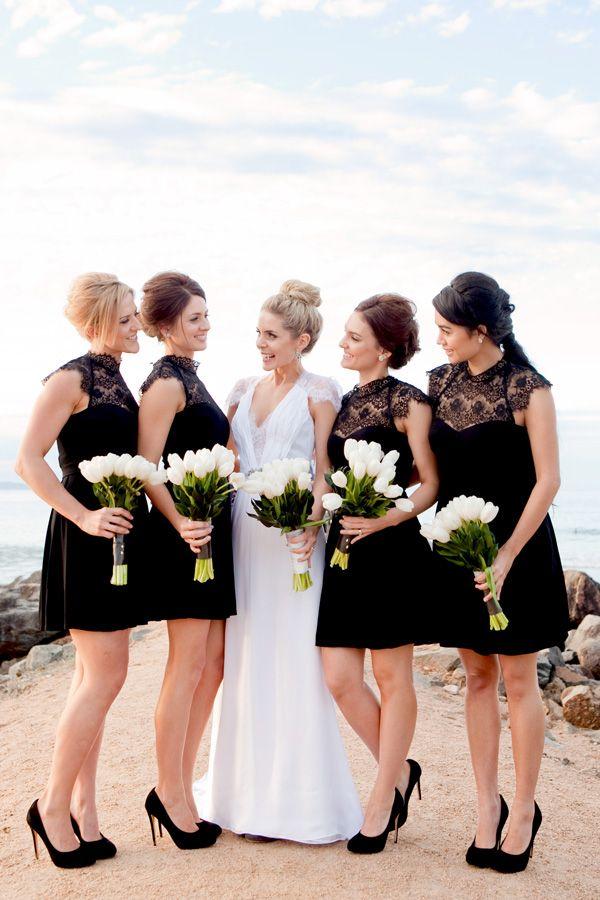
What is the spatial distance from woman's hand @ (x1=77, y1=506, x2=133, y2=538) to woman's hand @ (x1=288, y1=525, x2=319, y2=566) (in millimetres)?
809

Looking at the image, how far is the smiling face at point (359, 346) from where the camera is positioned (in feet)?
16.0

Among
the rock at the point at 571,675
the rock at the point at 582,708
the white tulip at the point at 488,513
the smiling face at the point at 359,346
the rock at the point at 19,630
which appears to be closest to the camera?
the white tulip at the point at 488,513

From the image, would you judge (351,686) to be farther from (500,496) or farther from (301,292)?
(301,292)

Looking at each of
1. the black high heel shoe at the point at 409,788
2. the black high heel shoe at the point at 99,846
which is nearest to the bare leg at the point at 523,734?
the black high heel shoe at the point at 409,788

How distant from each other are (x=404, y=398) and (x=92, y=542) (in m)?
1.67

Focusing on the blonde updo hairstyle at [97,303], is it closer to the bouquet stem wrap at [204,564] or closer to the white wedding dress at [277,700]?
the white wedding dress at [277,700]

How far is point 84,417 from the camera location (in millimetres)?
4543

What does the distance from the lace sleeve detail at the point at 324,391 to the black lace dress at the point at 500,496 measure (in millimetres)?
639

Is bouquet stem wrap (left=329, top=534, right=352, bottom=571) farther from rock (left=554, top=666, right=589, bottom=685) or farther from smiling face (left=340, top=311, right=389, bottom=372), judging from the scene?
rock (left=554, top=666, right=589, bottom=685)

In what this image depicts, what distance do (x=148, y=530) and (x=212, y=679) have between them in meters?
0.89

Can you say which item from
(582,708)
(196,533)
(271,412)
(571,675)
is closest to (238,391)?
(271,412)

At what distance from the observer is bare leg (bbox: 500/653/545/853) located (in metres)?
4.61

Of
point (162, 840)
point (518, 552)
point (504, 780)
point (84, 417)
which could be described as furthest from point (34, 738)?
point (518, 552)

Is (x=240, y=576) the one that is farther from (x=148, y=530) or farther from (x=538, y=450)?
(x=538, y=450)
